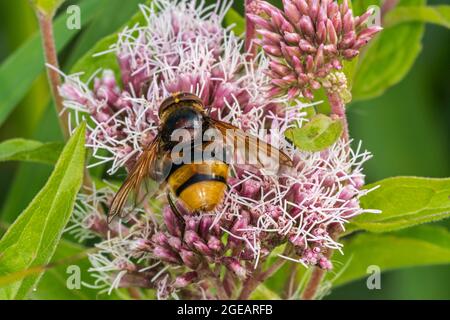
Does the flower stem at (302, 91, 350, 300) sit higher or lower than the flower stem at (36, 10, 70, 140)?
lower

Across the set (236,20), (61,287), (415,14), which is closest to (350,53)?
(236,20)

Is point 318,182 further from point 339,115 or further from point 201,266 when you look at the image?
point 201,266

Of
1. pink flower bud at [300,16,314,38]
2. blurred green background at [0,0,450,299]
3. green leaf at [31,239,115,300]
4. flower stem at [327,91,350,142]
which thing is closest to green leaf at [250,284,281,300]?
green leaf at [31,239,115,300]

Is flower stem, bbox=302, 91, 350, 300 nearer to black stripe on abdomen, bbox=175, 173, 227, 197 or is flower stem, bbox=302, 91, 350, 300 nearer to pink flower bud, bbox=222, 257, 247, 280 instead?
pink flower bud, bbox=222, 257, 247, 280

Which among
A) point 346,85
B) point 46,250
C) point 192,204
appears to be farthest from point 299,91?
point 46,250

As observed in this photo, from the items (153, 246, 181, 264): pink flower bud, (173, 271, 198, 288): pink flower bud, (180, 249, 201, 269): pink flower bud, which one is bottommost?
(173, 271, 198, 288): pink flower bud

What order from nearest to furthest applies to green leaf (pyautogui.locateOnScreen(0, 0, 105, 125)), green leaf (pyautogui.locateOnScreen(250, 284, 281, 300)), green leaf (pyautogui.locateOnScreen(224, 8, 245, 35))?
green leaf (pyautogui.locateOnScreen(250, 284, 281, 300)) → green leaf (pyautogui.locateOnScreen(224, 8, 245, 35)) → green leaf (pyautogui.locateOnScreen(0, 0, 105, 125))
